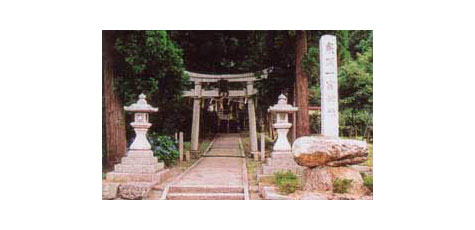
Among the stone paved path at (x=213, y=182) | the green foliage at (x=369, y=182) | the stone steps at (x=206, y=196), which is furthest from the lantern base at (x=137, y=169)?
the green foliage at (x=369, y=182)

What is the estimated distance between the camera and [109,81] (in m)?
5.93

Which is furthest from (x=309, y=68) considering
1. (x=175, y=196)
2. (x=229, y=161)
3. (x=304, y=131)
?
(x=175, y=196)

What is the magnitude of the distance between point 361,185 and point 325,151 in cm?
60

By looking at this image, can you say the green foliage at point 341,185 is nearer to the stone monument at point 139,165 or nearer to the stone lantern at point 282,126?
the stone lantern at point 282,126

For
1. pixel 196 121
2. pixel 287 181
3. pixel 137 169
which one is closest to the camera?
pixel 287 181

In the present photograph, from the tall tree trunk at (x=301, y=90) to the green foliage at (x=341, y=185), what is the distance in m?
1.84

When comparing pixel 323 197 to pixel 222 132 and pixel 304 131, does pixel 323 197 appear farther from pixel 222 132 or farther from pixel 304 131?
pixel 222 132

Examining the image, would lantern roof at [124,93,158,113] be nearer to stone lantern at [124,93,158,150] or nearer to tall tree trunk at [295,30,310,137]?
stone lantern at [124,93,158,150]

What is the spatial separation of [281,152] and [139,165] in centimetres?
185

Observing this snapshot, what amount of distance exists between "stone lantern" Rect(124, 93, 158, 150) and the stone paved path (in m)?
0.65

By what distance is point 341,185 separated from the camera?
15.4ft

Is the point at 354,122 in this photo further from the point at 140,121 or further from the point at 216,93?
the point at 216,93

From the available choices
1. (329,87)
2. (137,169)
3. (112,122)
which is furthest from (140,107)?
(329,87)

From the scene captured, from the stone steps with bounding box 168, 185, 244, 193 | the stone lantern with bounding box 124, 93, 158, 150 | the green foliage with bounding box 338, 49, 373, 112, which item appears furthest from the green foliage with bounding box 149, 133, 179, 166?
the green foliage with bounding box 338, 49, 373, 112
